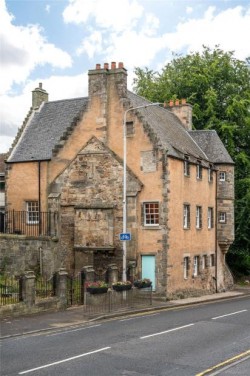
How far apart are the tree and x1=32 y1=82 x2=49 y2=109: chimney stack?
39.0ft

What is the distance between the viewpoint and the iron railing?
36094 mm

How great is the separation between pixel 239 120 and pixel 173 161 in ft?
53.4

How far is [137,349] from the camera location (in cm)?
1705

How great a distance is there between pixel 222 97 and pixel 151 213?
20742mm

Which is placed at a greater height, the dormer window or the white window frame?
the dormer window

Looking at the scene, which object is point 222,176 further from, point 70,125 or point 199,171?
point 70,125

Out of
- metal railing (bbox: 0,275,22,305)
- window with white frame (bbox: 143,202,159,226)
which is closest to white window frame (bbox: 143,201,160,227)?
window with white frame (bbox: 143,202,159,226)

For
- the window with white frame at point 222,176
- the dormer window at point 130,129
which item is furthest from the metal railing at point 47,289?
the window with white frame at point 222,176

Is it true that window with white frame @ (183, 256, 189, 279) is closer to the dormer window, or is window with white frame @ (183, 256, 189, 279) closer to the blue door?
the blue door

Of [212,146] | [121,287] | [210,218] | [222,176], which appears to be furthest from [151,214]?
[212,146]

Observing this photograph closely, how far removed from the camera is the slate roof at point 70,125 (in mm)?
36344

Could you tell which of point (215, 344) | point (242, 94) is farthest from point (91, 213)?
point (242, 94)

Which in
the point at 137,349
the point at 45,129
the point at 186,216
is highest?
the point at 45,129

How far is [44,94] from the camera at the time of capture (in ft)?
145
